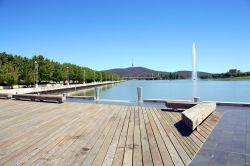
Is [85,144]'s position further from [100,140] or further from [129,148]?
[129,148]

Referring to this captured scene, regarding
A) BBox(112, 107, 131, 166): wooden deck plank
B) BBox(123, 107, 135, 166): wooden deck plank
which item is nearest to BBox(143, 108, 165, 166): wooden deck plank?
BBox(123, 107, 135, 166): wooden deck plank

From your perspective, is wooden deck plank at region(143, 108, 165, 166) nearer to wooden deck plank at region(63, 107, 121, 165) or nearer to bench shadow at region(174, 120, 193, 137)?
bench shadow at region(174, 120, 193, 137)

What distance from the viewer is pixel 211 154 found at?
5.32 metres

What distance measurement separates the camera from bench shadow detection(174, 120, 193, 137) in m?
6.75

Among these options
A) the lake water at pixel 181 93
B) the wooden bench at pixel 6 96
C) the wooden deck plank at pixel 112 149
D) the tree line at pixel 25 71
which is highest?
the tree line at pixel 25 71

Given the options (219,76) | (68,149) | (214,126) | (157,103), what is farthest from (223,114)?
(219,76)

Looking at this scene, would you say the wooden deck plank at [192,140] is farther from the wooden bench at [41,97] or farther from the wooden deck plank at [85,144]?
the wooden bench at [41,97]

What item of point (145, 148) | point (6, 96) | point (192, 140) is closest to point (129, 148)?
point (145, 148)

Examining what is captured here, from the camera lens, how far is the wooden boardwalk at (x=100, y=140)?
16.1ft

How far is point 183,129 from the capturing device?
7.28m

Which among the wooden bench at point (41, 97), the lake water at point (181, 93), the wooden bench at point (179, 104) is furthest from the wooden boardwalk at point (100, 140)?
the lake water at point (181, 93)

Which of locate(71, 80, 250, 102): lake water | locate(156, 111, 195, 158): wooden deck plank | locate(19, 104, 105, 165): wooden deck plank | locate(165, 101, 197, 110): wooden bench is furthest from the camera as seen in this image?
locate(71, 80, 250, 102): lake water

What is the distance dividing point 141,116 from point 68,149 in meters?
4.44

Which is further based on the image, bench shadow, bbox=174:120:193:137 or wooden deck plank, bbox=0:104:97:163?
bench shadow, bbox=174:120:193:137
